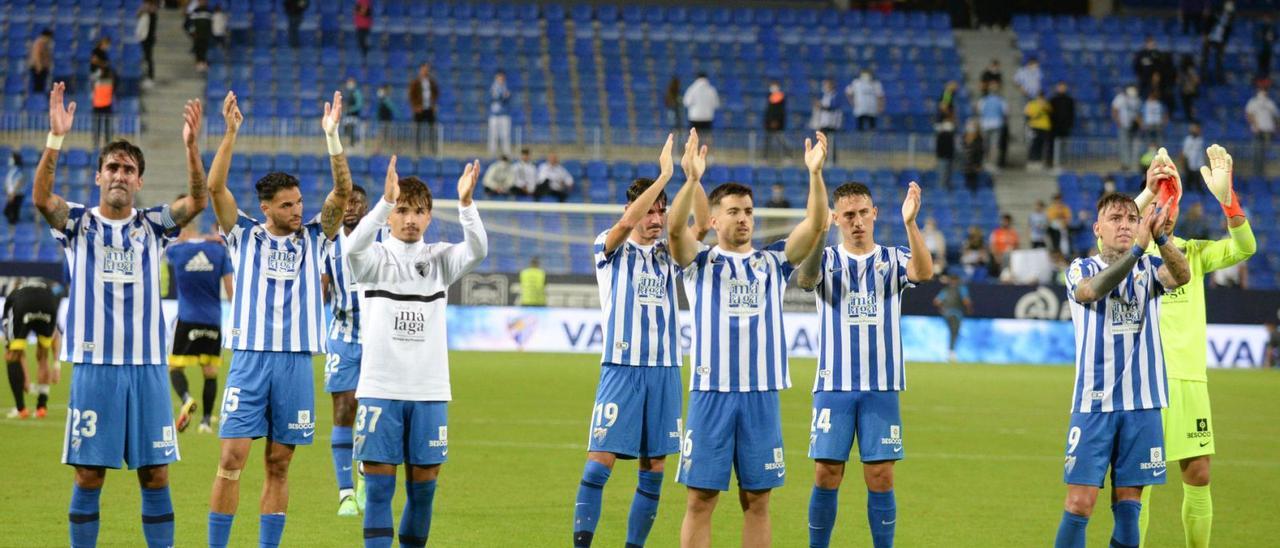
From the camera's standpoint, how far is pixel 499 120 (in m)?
30.5

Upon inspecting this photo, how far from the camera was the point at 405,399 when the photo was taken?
747cm

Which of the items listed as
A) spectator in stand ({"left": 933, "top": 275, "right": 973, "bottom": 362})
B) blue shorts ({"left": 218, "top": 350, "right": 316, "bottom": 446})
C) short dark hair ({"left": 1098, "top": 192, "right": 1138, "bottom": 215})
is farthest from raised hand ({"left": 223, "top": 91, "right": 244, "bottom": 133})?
spectator in stand ({"left": 933, "top": 275, "right": 973, "bottom": 362})

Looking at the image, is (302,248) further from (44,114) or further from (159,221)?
(44,114)

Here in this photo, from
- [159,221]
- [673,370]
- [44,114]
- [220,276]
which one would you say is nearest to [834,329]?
[673,370]

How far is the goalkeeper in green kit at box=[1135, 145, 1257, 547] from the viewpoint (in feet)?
27.1

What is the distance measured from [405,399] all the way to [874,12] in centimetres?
3197

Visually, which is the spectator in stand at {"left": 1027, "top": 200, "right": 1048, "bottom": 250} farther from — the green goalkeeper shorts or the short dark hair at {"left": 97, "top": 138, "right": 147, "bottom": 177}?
the short dark hair at {"left": 97, "top": 138, "right": 147, "bottom": 177}

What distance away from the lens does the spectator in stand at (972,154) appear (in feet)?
104

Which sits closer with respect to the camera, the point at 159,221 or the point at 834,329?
the point at 159,221

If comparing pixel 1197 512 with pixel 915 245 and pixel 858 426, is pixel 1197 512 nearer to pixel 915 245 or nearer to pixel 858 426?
pixel 858 426

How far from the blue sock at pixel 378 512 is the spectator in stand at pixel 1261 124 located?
2958 cm

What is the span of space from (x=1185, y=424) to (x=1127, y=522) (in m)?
0.94

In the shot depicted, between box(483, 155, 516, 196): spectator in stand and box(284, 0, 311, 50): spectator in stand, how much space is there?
7596 mm

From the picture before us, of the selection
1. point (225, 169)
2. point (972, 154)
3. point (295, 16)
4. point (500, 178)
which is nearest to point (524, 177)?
point (500, 178)
